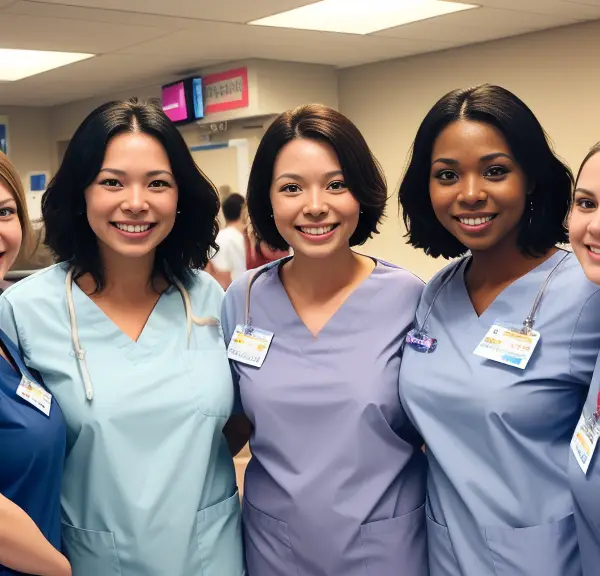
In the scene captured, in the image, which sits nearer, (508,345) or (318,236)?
(508,345)

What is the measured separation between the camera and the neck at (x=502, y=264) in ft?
5.09

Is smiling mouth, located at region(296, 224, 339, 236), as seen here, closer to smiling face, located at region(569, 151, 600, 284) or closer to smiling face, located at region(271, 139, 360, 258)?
smiling face, located at region(271, 139, 360, 258)

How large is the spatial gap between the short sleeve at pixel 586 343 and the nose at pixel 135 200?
86 centimetres

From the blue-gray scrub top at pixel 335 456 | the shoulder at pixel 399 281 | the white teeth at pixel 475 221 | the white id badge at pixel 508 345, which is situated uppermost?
the white teeth at pixel 475 221

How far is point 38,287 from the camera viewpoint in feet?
5.28

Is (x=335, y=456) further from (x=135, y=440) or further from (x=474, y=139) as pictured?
(x=474, y=139)

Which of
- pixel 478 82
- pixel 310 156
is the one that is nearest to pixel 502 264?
pixel 310 156

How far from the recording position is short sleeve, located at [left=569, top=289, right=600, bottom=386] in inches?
54.1

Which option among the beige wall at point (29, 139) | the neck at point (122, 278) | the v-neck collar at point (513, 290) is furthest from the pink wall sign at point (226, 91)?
the v-neck collar at point (513, 290)

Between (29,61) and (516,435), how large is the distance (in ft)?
18.0

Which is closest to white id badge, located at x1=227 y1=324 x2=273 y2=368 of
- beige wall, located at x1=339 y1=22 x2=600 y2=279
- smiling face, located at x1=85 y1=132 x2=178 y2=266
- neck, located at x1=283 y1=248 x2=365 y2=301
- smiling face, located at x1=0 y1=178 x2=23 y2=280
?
neck, located at x1=283 y1=248 x2=365 y2=301

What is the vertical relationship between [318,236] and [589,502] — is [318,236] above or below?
above

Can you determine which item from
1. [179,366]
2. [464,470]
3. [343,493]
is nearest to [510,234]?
[464,470]

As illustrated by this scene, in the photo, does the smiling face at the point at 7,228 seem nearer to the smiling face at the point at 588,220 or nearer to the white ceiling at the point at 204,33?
the smiling face at the point at 588,220
